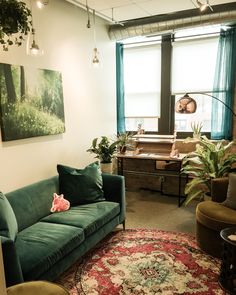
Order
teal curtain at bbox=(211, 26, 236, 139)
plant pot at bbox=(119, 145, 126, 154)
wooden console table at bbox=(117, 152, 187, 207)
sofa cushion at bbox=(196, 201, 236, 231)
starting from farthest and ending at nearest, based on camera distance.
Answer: plant pot at bbox=(119, 145, 126, 154)
wooden console table at bbox=(117, 152, 187, 207)
teal curtain at bbox=(211, 26, 236, 139)
sofa cushion at bbox=(196, 201, 236, 231)

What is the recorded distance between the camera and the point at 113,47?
16.1ft

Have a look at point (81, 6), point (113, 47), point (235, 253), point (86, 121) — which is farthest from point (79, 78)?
point (235, 253)

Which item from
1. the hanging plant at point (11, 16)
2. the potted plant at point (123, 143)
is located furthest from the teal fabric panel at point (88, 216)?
the hanging plant at point (11, 16)

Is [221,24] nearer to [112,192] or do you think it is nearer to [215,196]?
[215,196]

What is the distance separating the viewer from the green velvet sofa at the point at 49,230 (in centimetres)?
193

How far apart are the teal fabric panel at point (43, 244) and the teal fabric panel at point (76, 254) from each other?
0.06 meters

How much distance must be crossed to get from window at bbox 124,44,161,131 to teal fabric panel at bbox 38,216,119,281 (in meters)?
2.61

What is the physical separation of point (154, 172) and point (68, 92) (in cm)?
221

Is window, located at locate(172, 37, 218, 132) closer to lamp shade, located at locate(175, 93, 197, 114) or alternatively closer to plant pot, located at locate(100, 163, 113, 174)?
lamp shade, located at locate(175, 93, 197, 114)

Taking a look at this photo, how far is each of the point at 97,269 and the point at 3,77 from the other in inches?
85.1

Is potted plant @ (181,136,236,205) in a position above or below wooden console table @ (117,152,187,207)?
above

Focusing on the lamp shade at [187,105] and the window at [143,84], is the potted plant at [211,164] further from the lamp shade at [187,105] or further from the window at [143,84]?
the window at [143,84]

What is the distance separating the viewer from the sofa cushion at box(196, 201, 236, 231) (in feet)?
8.44

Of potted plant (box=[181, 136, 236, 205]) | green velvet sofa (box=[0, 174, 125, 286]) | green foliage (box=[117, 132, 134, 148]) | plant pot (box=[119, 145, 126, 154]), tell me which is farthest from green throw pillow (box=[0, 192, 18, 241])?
A: plant pot (box=[119, 145, 126, 154])
